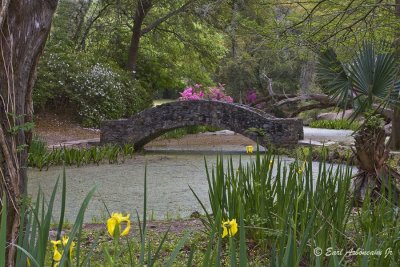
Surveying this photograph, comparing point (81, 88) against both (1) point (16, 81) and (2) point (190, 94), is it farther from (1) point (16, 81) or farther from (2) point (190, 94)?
(1) point (16, 81)

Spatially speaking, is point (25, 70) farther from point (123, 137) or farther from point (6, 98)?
point (123, 137)

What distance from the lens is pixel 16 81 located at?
2156 millimetres

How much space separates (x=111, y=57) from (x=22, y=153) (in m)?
17.5

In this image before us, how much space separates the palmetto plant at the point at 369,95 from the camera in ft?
14.0

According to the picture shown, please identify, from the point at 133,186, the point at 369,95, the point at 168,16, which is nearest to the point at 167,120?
the point at 168,16

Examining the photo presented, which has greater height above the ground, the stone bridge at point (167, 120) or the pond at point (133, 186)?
the stone bridge at point (167, 120)

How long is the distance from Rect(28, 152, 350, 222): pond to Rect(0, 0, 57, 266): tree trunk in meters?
2.03

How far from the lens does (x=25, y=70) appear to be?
222 centimetres

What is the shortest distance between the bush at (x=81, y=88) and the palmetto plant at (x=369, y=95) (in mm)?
8478

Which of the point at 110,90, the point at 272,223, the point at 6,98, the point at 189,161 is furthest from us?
the point at 110,90

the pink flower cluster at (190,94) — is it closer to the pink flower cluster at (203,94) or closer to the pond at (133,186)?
the pink flower cluster at (203,94)

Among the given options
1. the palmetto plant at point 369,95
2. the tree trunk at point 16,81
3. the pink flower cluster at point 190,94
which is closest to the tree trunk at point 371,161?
the palmetto plant at point 369,95

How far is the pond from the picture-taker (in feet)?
18.3

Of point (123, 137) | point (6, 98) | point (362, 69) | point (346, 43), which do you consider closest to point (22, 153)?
point (6, 98)
